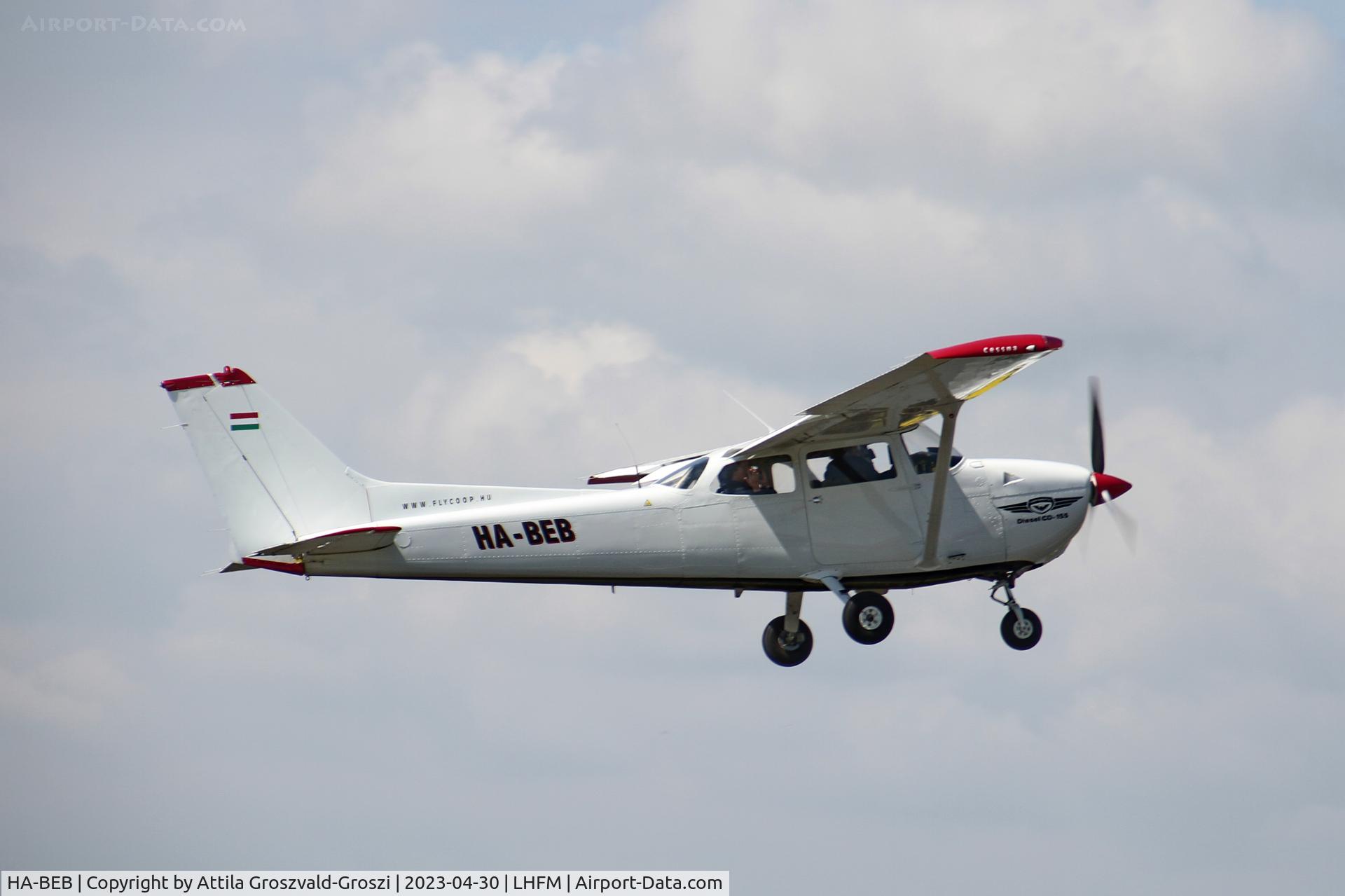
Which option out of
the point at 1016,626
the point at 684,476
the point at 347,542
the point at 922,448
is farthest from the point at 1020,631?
the point at 347,542

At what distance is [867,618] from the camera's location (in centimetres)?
2162

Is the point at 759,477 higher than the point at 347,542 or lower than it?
higher

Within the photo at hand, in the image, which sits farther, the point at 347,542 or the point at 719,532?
the point at 719,532

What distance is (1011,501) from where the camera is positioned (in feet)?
72.2

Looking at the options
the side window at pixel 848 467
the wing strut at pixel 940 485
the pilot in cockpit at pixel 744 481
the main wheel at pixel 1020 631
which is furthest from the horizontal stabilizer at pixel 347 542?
the main wheel at pixel 1020 631

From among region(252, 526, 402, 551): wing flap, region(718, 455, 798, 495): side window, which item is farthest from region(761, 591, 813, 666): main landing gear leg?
region(252, 526, 402, 551): wing flap

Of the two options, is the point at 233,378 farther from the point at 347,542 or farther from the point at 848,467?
the point at 848,467

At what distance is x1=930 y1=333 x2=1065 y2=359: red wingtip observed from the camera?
63.1 ft

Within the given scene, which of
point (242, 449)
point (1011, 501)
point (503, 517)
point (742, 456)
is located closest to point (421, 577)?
point (503, 517)

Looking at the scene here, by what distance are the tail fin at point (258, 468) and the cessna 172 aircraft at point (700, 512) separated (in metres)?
0.02

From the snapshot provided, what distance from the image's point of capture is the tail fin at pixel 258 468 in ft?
68.8

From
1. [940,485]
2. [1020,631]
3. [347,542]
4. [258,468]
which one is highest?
[258,468]

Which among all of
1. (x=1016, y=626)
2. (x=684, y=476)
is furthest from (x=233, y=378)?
(x=1016, y=626)

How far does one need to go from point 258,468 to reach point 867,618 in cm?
732
